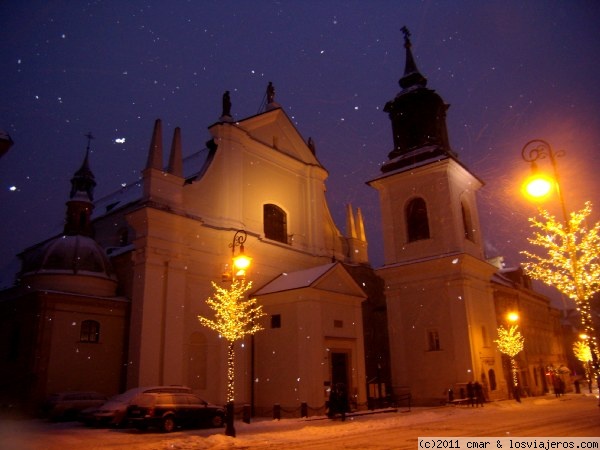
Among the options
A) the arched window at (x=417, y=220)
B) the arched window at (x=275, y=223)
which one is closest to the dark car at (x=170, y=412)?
the arched window at (x=275, y=223)

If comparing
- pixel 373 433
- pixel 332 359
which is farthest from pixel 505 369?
pixel 373 433

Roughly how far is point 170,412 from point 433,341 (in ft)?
57.0

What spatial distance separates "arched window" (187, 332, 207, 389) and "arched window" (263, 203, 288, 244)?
769cm

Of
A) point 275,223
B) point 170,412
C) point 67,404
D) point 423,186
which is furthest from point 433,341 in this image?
point 67,404

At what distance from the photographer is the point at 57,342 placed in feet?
69.9

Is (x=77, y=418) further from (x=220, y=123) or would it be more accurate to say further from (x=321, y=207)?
(x=321, y=207)

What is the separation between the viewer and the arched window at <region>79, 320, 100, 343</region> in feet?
72.6

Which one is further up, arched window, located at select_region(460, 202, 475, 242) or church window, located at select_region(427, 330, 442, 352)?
arched window, located at select_region(460, 202, 475, 242)

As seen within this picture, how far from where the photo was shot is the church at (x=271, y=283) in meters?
22.0

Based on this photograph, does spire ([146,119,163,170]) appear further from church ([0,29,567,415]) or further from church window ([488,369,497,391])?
church window ([488,369,497,391])

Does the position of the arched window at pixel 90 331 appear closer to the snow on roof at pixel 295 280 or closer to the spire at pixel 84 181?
the snow on roof at pixel 295 280

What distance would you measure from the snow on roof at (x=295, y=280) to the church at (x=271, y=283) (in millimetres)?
111

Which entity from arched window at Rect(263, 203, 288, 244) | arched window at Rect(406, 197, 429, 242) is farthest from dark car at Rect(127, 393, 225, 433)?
arched window at Rect(406, 197, 429, 242)

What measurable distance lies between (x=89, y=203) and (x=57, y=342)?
39.2 feet
